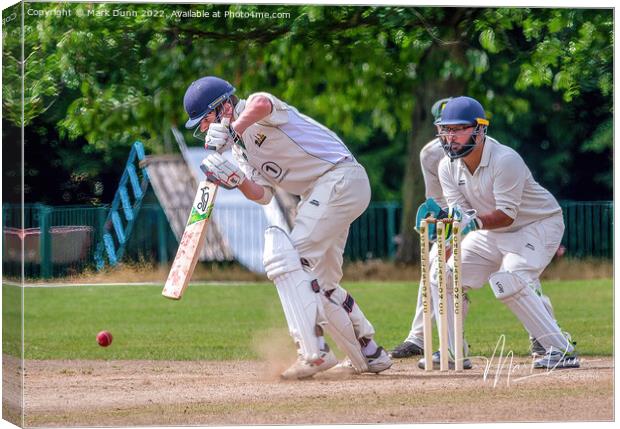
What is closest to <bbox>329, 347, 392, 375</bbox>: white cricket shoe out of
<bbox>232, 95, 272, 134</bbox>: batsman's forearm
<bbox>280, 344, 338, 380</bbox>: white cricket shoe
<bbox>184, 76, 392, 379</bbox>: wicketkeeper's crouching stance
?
<bbox>184, 76, 392, 379</bbox>: wicketkeeper's crouching stance

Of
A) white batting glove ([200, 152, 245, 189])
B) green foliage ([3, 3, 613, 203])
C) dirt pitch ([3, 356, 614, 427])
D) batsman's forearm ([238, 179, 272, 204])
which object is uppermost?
green foliage ([3, 3, 613, 203])

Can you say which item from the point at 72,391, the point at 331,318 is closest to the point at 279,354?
the point at 331,318

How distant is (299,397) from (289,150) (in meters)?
1.40

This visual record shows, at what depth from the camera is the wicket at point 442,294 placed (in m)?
9.07

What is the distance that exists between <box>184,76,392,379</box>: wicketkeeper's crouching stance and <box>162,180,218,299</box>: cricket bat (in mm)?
194

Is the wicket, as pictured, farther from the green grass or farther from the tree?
the tree

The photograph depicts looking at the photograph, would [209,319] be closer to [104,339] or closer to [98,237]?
[104,339]

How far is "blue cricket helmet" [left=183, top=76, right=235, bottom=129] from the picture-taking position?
29.6 ft

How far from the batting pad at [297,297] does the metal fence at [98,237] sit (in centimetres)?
114

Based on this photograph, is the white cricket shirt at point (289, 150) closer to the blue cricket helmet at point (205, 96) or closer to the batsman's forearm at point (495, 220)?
the blue cricket helmet at point (205, 96)

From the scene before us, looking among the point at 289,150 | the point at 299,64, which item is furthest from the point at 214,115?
the point at 299,64

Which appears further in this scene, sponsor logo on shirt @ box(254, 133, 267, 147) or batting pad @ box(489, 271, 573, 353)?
batting pad @ box(489, 271, 573, 353)

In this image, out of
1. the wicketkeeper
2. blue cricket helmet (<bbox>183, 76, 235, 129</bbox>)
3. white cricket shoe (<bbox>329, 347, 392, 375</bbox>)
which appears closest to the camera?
blue cricket helmet (<bbox>183, 76, 235, 129</bbox>)

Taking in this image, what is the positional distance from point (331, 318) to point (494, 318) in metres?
2.47
